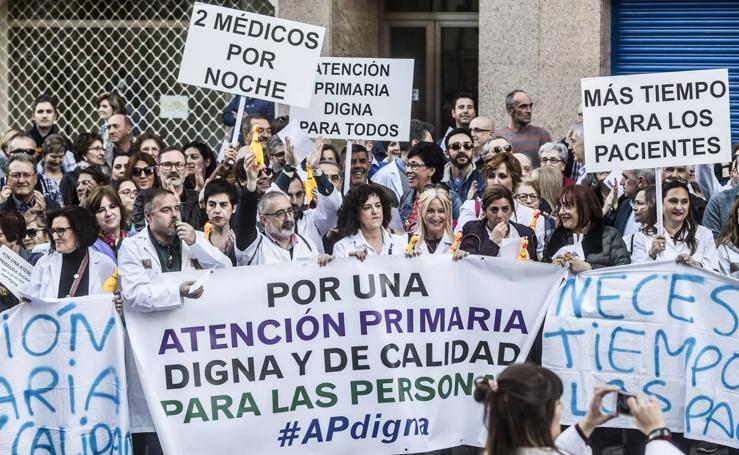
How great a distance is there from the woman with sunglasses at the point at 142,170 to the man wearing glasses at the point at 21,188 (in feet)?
2.11

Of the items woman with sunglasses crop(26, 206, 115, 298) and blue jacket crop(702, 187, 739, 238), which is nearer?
woman with sunglasses crop(26, 206, 115, 298)

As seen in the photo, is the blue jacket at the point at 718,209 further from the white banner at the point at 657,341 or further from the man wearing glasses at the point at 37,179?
the man wearing glasses at the point at 37,179

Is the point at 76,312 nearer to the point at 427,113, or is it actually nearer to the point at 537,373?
the point at 537,373

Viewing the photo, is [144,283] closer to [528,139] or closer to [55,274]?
[55,274]

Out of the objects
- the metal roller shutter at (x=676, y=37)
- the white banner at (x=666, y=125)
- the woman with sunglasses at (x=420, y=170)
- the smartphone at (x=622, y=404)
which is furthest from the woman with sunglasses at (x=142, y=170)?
the smartphone at (x=622, y=404)

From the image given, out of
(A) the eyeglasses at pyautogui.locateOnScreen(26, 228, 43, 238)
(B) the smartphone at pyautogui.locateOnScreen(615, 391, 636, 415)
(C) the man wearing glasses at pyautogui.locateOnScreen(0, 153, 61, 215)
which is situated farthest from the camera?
(C) the man wearing glasses at pyautogui.locateOnScreen(0, 153, 61, 215)

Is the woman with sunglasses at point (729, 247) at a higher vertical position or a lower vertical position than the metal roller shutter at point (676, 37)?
lower

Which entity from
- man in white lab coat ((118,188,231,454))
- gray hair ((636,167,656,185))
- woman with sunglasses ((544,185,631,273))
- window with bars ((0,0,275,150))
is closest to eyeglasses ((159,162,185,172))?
man in white lab coat ((118,188,231,454))

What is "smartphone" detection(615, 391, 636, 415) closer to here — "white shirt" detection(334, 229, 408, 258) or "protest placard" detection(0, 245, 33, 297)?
"white shirt" detection(334, 229, 408, 258)

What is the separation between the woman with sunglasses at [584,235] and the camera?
9.50 metres

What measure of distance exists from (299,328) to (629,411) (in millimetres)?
3481

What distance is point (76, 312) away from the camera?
8.82 meters

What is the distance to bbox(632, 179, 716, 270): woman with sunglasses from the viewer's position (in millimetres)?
Answer: 9758

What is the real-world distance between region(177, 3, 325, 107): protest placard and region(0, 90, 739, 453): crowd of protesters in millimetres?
472
